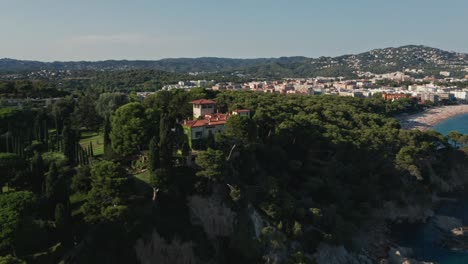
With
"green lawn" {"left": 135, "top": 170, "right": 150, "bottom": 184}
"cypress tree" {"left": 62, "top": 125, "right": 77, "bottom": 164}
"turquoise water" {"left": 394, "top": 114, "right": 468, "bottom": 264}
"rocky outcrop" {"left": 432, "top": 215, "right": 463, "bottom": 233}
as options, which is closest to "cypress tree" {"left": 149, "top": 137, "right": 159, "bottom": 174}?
"green lawn" {"left": 135, "top": 170, "right": 150, "bottom": 184}

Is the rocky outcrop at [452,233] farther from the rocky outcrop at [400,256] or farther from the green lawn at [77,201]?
the green lawn at [77,201]

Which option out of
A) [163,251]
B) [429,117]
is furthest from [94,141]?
[429,117]

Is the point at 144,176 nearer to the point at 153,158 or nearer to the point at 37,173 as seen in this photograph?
the point at 153,158

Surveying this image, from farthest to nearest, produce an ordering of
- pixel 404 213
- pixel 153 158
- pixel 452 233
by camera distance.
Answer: pixel 404 213 → pixel 452 233 → pixel 153 158

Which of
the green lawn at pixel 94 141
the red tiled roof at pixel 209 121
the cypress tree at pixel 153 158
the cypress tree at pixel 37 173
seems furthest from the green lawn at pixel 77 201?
the red tiled roof at pixel 209 121

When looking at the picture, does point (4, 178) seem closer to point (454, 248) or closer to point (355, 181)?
point (355, 181)

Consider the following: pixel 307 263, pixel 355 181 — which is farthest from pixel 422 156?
pixel 307 263

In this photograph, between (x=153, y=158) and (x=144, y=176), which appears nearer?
(x=153, y=158)
